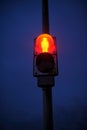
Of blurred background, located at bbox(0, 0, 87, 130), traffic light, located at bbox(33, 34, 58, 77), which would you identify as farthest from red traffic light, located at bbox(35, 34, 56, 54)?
blurred background, located at bbox(0, 0, 87, 130)

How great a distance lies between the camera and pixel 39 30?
3.90 m

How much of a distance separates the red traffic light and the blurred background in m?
1.87

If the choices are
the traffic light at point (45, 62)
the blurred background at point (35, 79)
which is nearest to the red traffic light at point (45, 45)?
the traffic light at point (45, 62)

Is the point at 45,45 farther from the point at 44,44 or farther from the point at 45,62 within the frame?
the point at 45,62

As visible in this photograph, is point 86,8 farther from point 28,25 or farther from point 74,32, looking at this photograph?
point 28,25

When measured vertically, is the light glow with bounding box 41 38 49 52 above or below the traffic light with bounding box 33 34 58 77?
above

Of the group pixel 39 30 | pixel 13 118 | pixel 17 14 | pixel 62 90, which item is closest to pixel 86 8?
pixel 39 30

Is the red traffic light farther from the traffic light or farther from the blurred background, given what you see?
the blurred background

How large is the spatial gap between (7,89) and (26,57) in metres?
0.67

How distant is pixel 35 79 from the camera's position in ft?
12.5

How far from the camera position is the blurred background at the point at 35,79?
377 cm

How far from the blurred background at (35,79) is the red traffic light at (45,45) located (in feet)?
6.13

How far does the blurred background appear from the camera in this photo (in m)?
3.77

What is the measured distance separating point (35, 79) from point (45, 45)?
6.34 feet
